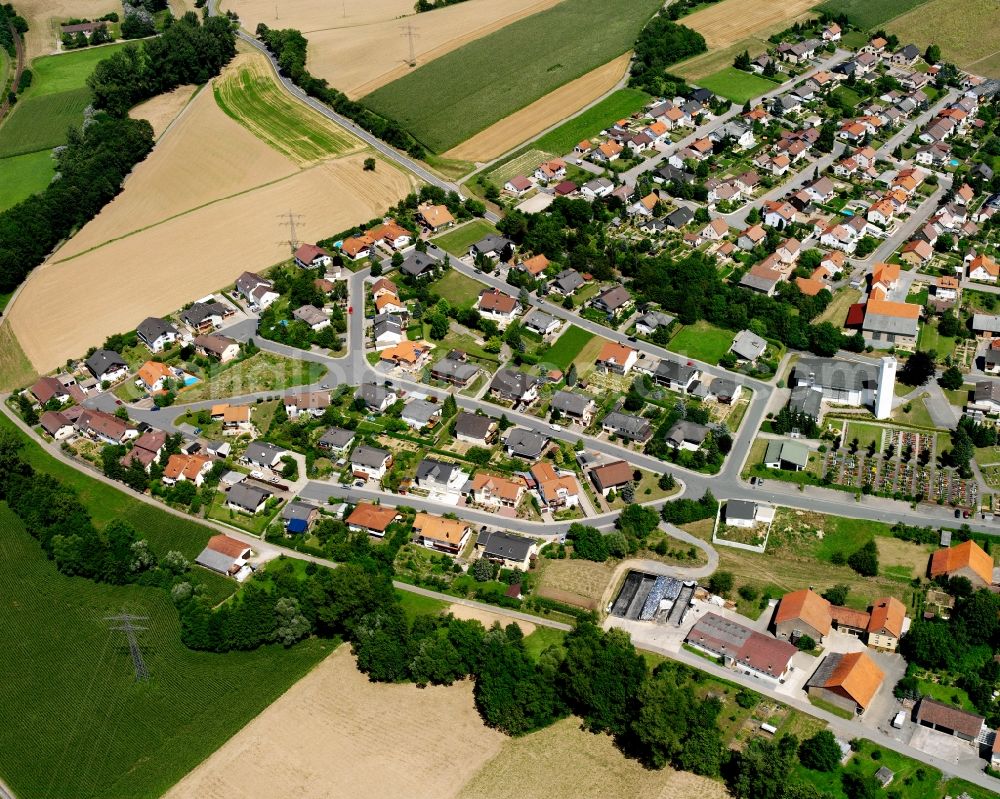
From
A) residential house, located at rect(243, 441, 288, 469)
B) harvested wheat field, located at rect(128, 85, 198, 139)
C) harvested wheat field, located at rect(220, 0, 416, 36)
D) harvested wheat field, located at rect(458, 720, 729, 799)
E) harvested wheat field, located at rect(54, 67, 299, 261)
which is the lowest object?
harvested wheat field, located at rect(458, 720, 729, 799)

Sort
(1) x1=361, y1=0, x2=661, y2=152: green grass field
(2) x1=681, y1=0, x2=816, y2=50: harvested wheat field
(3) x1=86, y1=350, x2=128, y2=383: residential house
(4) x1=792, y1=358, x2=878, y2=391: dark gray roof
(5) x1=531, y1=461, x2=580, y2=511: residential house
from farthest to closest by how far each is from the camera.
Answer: (2) x1=681, y1=0, x2=816, y2=50: harvested wheat field
(1) x1=361, y1=0, x2=661, y2=152: green grass field
(3) x1=86, y1=350, x2=128, y2=383: residential house
(4) x1=792, y1=358, x2=878, y2=391: dark gray roof
(5) x1=531, y1=461, x2=580, y2=511: residential house

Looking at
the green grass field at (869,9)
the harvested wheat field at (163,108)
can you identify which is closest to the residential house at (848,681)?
the harvested wheat field at (163,108)

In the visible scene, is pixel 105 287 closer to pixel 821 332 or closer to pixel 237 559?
pixel 237 559

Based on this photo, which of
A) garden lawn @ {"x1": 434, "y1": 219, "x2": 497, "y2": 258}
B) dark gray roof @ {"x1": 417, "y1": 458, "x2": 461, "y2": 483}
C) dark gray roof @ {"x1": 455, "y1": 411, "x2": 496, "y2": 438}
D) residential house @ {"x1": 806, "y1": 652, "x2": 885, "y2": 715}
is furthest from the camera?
garden lawn @ {"x1": 434, "y1": 219, "x2": 497, "y2": 258}

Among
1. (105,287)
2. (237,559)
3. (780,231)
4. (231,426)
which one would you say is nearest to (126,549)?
(237,559)

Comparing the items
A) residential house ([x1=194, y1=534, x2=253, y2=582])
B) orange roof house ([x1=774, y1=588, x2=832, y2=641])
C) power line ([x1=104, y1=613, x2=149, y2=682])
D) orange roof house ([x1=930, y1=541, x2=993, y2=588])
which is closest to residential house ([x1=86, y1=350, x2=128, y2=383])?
residential house ([x1=194, y1=534, x2=253, y2=582])

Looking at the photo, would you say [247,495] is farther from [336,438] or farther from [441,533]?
[441,533]

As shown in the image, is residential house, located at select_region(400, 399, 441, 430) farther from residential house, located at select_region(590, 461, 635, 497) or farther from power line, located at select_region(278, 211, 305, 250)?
power line, located at select_region(278, 211, 305, 250)
